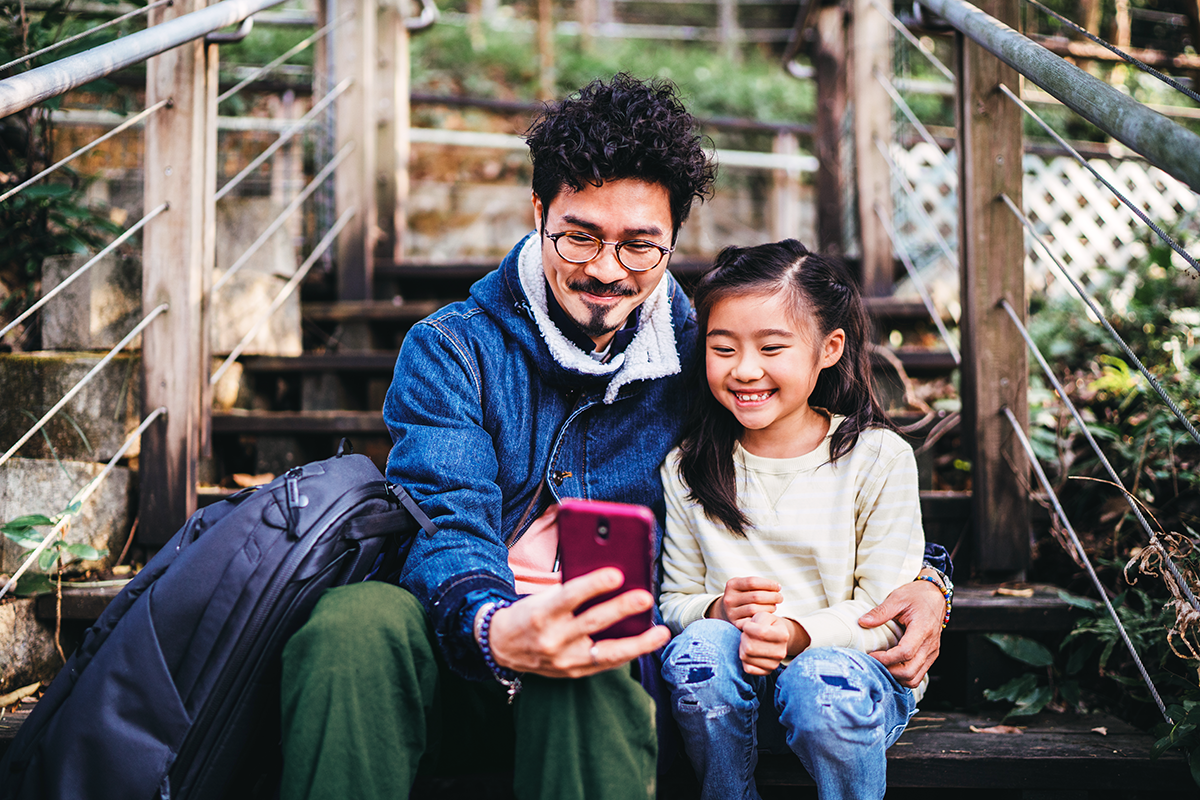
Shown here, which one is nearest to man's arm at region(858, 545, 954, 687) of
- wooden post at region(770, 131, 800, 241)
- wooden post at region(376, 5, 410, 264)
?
wooden post at region(376, 5, 410, 264)

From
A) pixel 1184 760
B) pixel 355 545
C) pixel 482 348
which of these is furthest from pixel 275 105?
pixel 1184 760

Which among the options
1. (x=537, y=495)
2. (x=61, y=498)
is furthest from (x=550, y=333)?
(x=61, y=498)

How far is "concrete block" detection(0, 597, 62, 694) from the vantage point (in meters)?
1.54

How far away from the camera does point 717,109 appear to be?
26.6ft

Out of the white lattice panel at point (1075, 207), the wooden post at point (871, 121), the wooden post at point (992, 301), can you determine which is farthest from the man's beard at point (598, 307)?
the white lattice panel at point (1075, 207)

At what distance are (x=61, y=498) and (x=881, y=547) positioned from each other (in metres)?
1.76

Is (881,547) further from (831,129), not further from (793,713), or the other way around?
(831,129)

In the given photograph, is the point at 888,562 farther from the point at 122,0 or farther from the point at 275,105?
the point at 275,105

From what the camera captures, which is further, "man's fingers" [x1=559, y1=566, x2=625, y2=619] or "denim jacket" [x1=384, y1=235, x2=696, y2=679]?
"denim jacket" [x1=384, y1=235, x2=696, y2=679]

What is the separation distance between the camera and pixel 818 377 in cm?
158

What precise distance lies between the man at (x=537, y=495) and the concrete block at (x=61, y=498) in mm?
844

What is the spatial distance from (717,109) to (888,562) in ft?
24.8

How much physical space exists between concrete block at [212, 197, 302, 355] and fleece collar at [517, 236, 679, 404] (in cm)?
118

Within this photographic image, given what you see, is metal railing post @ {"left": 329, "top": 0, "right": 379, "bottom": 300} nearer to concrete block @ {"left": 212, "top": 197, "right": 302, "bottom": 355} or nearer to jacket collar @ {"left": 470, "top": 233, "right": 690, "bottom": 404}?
concrete block @ {"left": 212, "top": 197, "right": 302, "bottom": 355}
